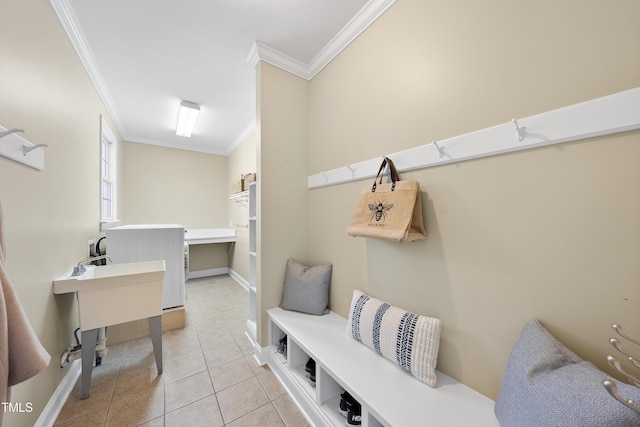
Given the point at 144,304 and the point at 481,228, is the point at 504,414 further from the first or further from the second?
the point at 144,304

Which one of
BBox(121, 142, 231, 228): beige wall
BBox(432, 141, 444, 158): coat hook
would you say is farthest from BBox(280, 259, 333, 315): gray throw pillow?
BBox(121, 142, 231, 228): beige wall

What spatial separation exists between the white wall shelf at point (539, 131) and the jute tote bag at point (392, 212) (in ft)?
0.53

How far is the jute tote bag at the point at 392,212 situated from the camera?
1.15m

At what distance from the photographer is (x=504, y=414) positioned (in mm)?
789

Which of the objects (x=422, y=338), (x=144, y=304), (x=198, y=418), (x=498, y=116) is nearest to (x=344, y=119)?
(x=498, y=116)

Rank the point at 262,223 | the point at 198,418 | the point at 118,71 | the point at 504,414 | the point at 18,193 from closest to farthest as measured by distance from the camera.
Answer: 1. the point at 504,414
2. the point at 18,193
3. the point at 198,418
4. the point at 262,223
5. the point at 118,71

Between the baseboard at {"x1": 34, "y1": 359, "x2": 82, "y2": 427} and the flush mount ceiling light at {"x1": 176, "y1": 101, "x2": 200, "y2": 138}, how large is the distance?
2722 mm

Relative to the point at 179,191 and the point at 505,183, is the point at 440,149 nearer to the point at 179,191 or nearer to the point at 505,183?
the point at 505,183

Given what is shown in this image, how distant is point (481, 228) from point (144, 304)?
7.40ft

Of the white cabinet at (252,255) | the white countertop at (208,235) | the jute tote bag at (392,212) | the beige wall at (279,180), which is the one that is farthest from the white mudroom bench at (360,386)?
the white countertop at (208,235)

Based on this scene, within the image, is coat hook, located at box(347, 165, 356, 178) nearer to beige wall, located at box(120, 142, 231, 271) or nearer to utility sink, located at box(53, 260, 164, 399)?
utility sink, located at box(53, 260, 164, 399)

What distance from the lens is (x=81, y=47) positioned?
180 cm

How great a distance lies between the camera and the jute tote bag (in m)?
1.15

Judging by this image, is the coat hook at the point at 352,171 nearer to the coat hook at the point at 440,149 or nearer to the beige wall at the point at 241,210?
the coat hook at the point at 440,149
